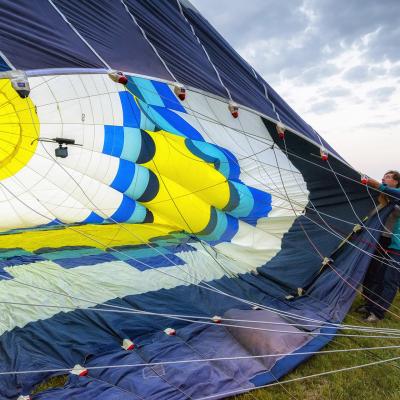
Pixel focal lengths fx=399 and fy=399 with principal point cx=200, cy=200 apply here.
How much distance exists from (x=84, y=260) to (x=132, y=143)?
4.14 feet

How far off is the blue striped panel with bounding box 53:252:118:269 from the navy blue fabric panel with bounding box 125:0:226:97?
183 centimetres

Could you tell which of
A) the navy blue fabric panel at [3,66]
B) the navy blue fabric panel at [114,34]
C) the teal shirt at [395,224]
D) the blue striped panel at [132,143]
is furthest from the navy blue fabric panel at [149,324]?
the blue striped panel at [132,143]

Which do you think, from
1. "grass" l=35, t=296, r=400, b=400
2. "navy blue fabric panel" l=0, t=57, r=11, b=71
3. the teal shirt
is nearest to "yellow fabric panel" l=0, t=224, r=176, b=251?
"grass" l=35, t=296, r=400, b=400

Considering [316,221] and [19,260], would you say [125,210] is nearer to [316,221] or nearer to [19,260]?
[19,260]

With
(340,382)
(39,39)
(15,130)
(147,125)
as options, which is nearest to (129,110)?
(147,125)

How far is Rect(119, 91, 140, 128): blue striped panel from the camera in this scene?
11.7 ft

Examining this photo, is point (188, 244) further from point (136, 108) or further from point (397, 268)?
point (397, 268)

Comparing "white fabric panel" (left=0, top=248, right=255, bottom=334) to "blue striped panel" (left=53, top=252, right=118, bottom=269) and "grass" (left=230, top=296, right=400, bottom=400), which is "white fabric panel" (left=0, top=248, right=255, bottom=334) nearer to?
"blue striped panel" (left=53, top=252, right=118, bottom=269)

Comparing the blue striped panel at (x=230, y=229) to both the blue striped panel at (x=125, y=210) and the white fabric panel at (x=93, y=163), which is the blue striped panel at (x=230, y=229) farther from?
the white fabric panel at (x=93, y=163)

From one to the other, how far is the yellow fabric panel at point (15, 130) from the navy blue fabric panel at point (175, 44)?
174cm

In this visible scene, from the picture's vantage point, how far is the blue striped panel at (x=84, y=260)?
10.2 feet

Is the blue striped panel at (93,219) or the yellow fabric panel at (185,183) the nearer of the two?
the yellow fabric panel at (185,183)

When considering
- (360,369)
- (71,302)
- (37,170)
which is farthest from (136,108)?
(360,369)

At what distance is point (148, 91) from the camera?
114 inches
